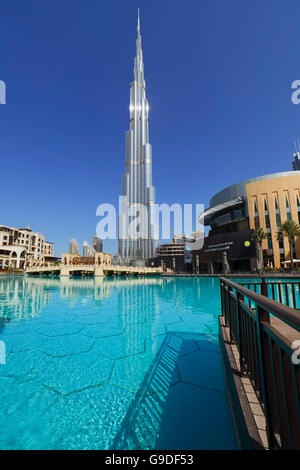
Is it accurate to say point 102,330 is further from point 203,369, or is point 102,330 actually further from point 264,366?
point 264,366

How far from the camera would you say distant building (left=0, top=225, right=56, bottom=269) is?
6412cm

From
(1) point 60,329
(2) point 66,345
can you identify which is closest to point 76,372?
(2) point 66,345

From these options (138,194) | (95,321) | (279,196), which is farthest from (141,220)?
(95,321)

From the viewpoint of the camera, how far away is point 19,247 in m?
64.1

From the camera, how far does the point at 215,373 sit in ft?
13.3

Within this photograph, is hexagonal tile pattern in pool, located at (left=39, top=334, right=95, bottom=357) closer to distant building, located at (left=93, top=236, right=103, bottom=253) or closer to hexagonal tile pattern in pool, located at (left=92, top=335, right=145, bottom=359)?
hexagonal tile pattern in pool, located at (left=92, top=335, right=145, bottom=359)

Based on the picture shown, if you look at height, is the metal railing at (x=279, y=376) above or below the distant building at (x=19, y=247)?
below

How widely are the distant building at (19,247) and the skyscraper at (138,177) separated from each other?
64105 mm

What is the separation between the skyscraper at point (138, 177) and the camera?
458 ft

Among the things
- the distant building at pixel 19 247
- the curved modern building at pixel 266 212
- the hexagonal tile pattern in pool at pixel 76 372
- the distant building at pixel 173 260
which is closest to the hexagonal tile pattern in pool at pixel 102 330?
the hexagonal tile pattern in pool at pixel 76 372

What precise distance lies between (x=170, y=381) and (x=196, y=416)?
1003 millimetres

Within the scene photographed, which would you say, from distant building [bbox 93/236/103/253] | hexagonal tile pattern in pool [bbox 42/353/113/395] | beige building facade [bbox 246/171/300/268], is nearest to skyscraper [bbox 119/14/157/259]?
distant building [bbox 93/236/103/253]

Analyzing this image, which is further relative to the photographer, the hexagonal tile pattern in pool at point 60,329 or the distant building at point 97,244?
the distant building at point 97,244

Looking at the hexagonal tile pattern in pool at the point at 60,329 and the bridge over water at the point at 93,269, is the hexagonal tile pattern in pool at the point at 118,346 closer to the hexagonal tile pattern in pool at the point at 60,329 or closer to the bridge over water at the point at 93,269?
the hexagonal tile pattern in pool at the point at 60,329
